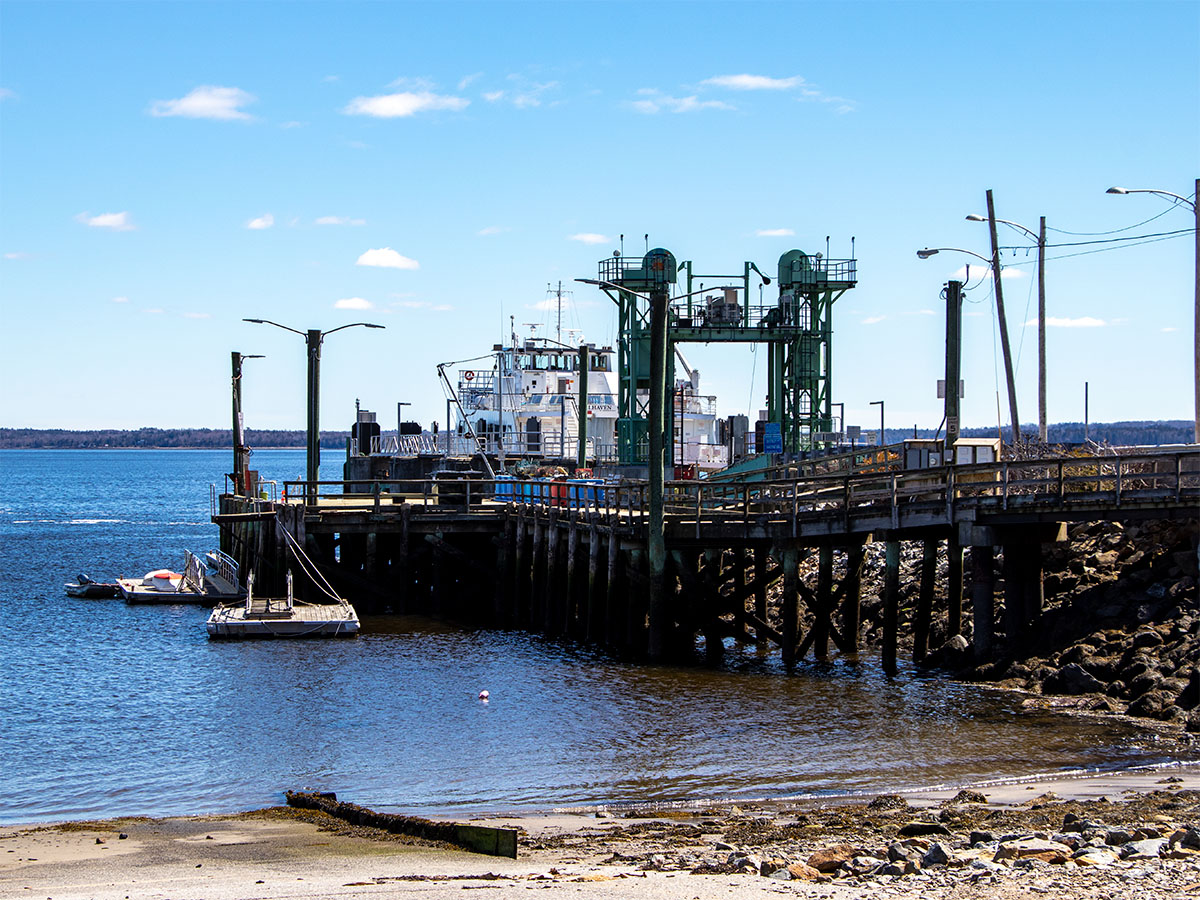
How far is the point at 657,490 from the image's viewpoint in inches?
1003

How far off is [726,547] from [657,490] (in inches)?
67.5

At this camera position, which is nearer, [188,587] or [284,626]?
[284,626]

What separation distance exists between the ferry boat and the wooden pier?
12.7 meters

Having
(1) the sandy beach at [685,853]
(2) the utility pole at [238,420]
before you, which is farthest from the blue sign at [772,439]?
(1) the sandy beach at [685,853]

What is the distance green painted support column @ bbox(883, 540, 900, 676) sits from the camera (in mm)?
23266

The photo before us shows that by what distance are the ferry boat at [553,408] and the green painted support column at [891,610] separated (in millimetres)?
26757

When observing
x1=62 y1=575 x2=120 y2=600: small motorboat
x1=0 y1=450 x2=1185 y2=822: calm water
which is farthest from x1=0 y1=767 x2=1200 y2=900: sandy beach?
x1=62 y1=575 x2=120 y2=600: small motorboat

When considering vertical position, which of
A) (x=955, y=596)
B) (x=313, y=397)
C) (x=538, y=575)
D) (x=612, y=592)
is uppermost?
(x=313, y=397)

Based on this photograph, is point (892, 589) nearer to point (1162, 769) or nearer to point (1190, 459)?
point (1190, 459)

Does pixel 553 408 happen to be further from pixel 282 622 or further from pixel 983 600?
pixel 983 600

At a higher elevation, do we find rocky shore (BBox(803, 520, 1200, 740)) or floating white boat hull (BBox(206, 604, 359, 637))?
rocky shore (BBox(803, 520, 1200, 740))

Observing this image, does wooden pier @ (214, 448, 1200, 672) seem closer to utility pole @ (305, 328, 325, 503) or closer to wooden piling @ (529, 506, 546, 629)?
wooden piling @ (529, 506, 546, 629)

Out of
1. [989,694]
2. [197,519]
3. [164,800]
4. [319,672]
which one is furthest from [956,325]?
[197,519]

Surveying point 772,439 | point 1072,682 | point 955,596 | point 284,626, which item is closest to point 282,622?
point 284,626
